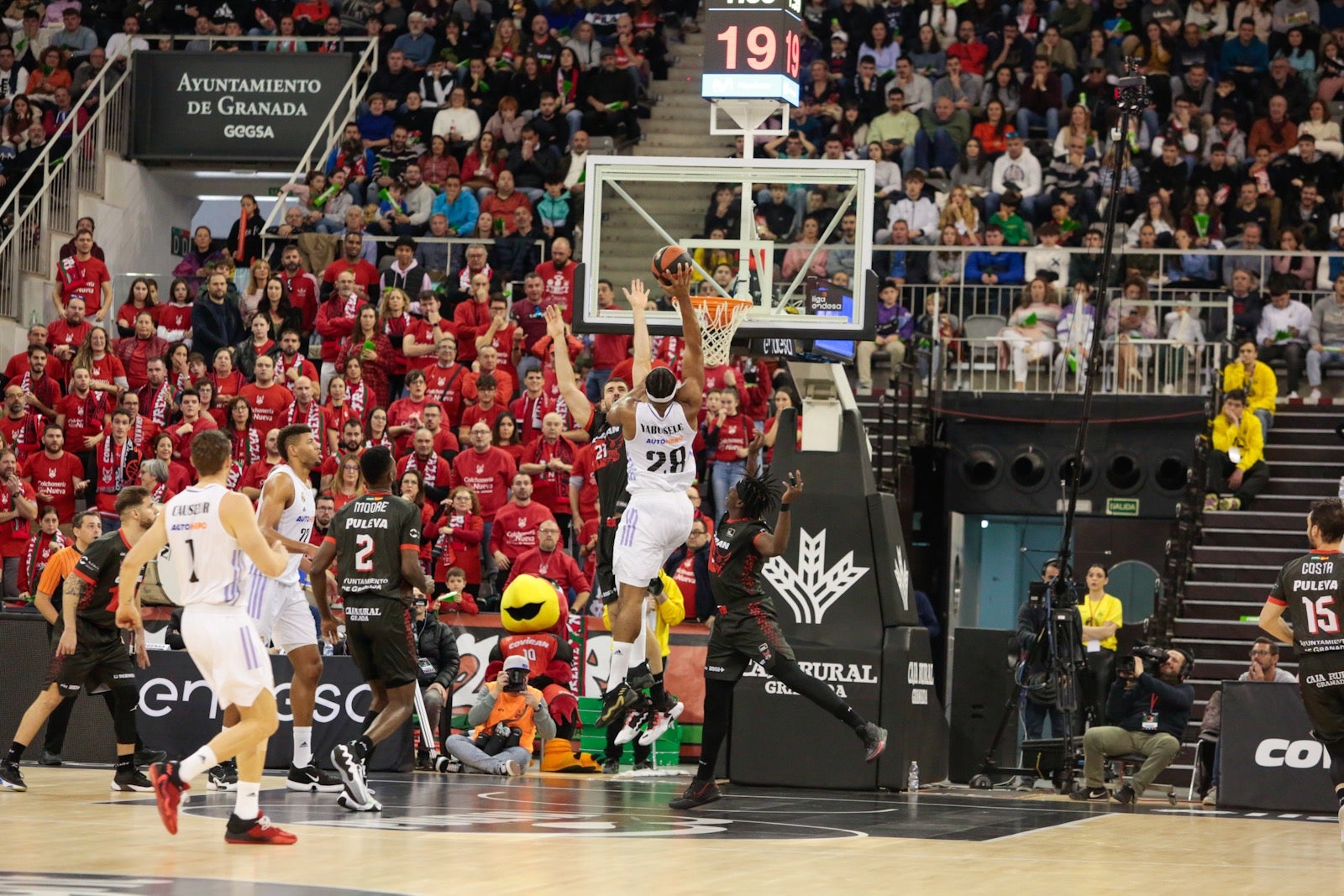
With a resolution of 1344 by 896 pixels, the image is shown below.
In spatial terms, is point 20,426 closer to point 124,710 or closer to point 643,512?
point 124,710

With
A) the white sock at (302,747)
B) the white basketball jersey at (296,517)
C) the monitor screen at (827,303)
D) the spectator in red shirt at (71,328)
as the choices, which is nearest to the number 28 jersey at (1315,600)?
the monitor screen at (827,303)

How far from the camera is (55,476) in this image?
822 inches

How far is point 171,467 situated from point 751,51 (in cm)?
885

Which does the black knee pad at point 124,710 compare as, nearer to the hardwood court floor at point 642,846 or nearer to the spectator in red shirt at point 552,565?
the hardwood court floor at point 642,846

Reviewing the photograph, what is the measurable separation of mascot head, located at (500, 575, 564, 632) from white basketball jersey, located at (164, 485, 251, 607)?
6.48m

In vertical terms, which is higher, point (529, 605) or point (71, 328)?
point (71, 328)

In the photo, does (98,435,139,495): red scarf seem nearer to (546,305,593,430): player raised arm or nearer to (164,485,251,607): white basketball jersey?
(546,305,593,430): player raised arm

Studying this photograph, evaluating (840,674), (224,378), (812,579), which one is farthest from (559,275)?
(840,674)

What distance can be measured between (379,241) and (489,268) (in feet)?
6.79

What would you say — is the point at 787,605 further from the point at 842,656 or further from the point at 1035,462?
the point at 1035,462

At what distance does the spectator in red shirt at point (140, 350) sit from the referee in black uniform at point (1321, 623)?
1490 cm

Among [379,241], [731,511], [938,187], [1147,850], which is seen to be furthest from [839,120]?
[1147,850]

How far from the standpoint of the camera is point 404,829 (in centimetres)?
1024

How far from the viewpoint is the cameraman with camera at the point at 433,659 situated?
51.2 ft
